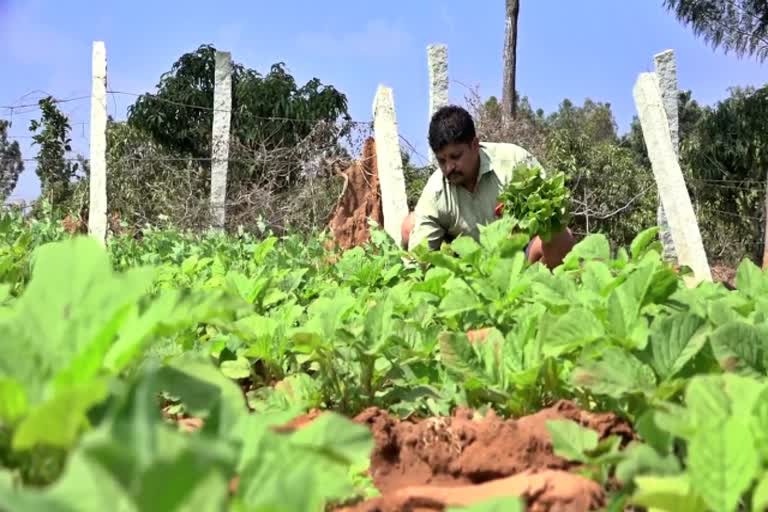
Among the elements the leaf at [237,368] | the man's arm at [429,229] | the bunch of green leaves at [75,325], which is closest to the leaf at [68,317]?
the bunch of green leaves at [75,325]

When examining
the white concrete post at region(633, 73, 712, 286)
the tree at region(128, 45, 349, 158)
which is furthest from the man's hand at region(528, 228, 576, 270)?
the tree at region(128, 45, 349, 158)

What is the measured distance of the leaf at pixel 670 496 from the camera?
2.63ft

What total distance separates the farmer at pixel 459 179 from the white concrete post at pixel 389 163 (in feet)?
10.1

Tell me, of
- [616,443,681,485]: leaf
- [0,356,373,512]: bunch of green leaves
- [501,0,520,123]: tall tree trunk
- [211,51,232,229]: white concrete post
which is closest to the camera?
[0,356,373,512]: bunch of green leaves

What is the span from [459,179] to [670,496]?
4.51 meters

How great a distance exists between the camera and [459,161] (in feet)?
17.0

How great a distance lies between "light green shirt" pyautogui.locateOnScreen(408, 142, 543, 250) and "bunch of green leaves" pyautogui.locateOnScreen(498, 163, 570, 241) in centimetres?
172

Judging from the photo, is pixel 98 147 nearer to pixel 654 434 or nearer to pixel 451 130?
pixel 451 130

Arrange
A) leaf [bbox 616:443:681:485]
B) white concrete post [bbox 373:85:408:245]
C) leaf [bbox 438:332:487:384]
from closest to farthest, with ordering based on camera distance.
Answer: leaf [bbox 616:443:681:485] < leaf [bbox 438:332:487:384] < white concrete post [bbox 373:85:408:245]

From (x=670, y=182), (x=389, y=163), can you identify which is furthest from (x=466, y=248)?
(x=389, y=163)

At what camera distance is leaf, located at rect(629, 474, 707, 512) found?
0.80 metres

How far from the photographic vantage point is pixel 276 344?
6.29 feet

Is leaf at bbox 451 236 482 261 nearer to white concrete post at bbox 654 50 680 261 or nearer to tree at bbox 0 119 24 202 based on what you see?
white concrete post at bbox 654 50 680 261

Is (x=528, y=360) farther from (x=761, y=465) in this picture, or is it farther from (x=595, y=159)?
(x=595, y=159)
